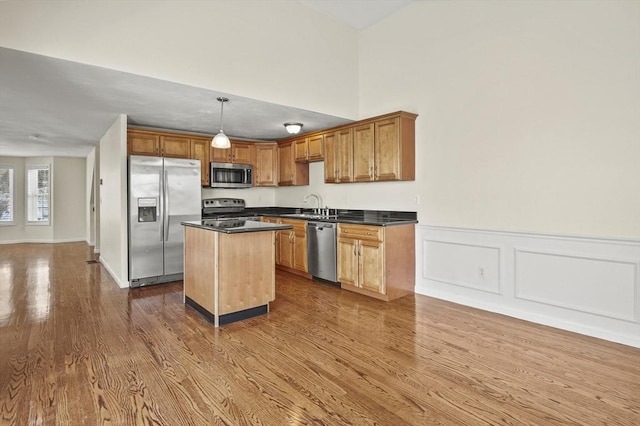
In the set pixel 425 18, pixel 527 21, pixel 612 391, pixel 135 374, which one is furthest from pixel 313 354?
pixel 425 18

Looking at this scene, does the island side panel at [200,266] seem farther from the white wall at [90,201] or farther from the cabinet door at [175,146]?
the white wall at [90,201]

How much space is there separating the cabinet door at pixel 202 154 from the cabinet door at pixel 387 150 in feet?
9.47

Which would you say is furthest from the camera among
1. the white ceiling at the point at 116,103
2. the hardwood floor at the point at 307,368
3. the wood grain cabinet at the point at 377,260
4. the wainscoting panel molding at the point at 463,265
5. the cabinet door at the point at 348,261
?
the cabinet door at the point at 348,261

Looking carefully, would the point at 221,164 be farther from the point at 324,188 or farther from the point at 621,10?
the point at 621,10

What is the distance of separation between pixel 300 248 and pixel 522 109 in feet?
10.9

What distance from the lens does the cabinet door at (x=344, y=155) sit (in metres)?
4.86

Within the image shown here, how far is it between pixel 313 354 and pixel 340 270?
1.94m

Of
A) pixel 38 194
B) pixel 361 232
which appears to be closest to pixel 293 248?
pixel 361 232

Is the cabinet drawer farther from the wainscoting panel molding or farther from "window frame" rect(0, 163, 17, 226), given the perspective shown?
"window frame" rect(0, 163, 17, 226)

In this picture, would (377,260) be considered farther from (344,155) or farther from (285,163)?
(285,163)

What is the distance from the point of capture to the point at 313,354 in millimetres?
2646

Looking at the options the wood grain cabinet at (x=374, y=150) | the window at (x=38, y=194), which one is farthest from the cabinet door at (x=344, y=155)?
the window at (x=38, y=194)

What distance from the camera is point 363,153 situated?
467cm

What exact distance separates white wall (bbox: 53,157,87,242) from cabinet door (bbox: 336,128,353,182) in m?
8.34
